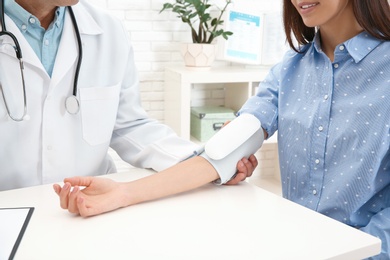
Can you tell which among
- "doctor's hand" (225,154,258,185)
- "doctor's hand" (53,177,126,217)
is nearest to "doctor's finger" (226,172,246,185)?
"doctor's hand" (225,154,258,185)

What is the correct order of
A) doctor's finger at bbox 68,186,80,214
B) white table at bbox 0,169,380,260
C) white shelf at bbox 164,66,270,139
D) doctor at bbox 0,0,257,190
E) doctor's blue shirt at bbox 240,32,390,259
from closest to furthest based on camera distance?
white table at bbox 0,169,380,260 → doctor's finger at bbox 68,186,80,214 → doctor's blue shirt at bbox 240,32,390,259 → doctor at bbox 0,0,257,190 → white shelf at bbox 164,66,270,139

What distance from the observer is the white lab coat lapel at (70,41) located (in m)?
1.32

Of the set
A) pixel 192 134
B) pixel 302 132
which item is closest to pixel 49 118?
pixel 302 132

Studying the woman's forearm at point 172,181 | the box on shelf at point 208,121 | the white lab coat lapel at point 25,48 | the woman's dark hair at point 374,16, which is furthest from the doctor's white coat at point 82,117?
the box on shelf at point 208,121

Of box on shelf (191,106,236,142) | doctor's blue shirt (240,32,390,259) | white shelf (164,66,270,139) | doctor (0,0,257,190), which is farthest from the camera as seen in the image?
box on shelf (191,106,236,142)

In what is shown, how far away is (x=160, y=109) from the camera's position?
3.06 meters

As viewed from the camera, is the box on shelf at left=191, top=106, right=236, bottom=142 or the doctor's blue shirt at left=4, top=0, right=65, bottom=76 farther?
the box on shelf at left=191, top=106, right=236, bottom=142

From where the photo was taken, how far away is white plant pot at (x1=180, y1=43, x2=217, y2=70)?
279cm

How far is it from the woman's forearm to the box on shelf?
163 centimetres

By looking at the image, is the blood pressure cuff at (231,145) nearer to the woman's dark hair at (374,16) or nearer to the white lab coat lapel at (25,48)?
the woman's dark hair at (374,16)

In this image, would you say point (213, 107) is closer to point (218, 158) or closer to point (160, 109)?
point (160, 109)

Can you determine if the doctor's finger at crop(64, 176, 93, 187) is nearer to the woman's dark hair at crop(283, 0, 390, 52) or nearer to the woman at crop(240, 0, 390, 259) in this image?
the woman at crop(240, 0, 390, 259)

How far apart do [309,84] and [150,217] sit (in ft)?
1.97

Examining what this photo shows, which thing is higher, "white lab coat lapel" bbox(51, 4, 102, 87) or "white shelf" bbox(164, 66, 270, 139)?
"white lab coat lapel" bbox(51, 4, 102, 87)
